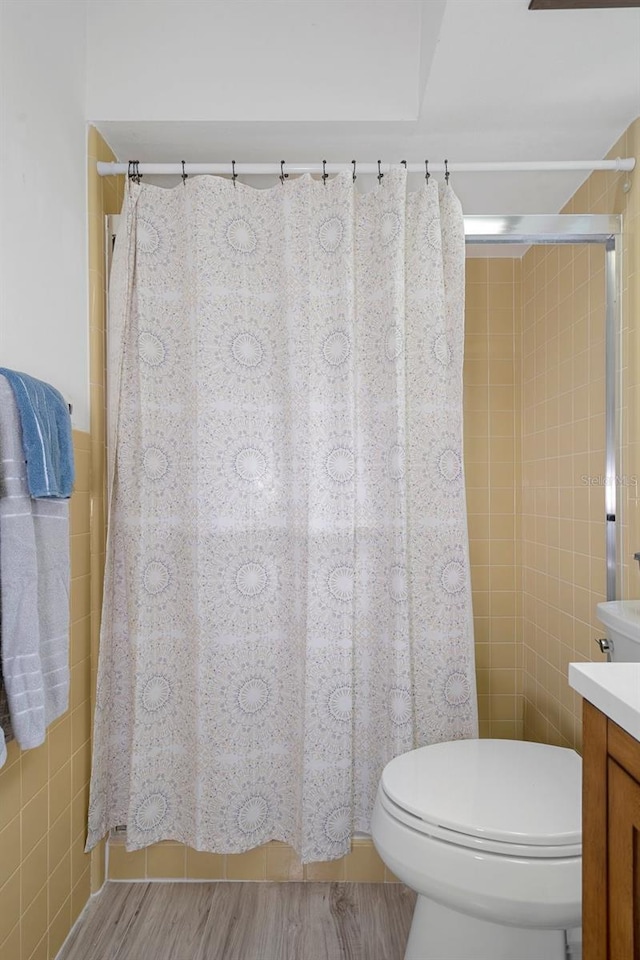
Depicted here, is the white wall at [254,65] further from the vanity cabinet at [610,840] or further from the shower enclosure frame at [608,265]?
the vanity cabinet at [610,840]

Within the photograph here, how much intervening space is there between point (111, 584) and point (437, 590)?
908mm

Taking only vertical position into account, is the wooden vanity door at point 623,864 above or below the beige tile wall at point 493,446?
below

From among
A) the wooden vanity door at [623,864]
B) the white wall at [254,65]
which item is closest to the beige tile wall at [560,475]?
the white wall at [254,65]

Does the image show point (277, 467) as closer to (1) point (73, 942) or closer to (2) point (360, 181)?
(2) point (360, 181)

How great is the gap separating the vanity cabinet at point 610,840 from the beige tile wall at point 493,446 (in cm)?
183

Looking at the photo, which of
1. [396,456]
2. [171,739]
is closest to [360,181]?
[396,456]

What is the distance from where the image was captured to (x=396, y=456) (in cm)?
173

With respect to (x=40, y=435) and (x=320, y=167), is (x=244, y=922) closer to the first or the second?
(x=40, y=435)

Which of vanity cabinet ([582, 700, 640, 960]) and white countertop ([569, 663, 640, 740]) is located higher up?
white countertop ([569, 663, 640, 740])

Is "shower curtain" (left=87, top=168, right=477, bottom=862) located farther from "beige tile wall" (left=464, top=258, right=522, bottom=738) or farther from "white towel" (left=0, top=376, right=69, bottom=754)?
"beige tile wall" (left=464, top=258, right=522, bottom=738)

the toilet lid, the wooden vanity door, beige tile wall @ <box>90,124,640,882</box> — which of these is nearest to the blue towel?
the toilet lid

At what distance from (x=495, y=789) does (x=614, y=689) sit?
27.4 inches

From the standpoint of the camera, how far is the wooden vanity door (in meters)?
0.70

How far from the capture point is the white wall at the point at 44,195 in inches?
51.6
